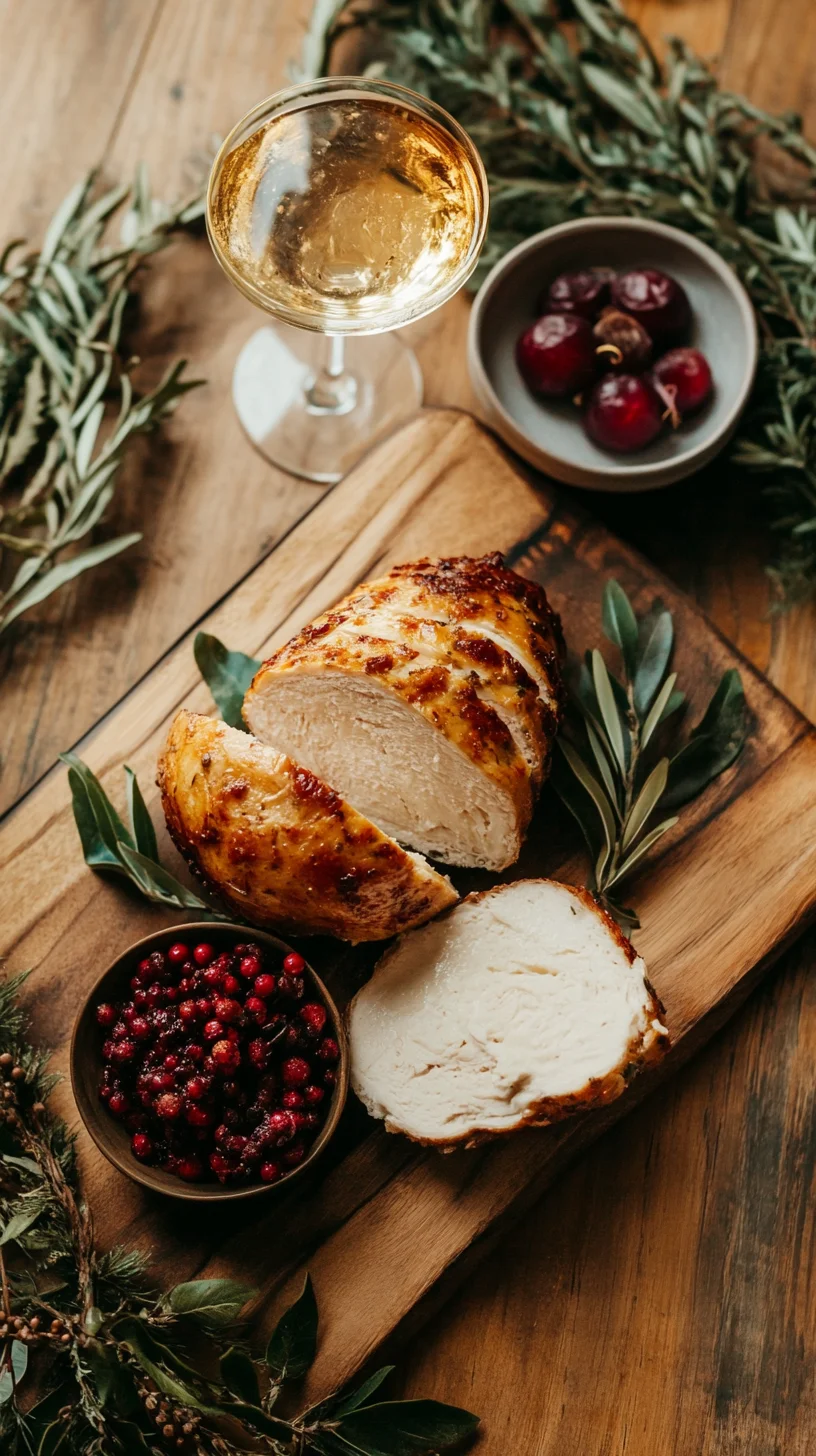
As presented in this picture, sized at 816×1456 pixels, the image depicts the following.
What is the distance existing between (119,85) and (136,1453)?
123 inches

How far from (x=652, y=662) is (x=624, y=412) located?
0.58 metres

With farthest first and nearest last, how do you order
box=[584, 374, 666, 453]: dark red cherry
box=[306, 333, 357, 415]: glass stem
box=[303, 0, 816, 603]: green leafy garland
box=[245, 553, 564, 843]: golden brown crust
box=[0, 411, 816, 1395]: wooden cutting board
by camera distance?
box=[306, 333, 357, 415]: glass stem
box=[303, 0, 816, 603]: green leafy garland
box=[584, 374, 666, 453]: dark red cherry
box=[0, 411, 816, 1395]: wooden cutting board
box=[245, 553, 564, 843]: golden brown crust

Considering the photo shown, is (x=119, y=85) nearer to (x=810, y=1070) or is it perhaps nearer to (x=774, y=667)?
(x=774, y=667)

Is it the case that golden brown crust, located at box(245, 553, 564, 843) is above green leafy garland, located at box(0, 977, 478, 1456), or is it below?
above

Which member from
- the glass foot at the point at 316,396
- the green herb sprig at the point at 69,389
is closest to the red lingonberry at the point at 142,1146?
the green herb sprig at the point at 69,389

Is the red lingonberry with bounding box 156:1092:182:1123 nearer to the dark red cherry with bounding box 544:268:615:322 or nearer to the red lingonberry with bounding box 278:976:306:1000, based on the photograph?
the red lingonberry with bounding box 278:976:306:1000

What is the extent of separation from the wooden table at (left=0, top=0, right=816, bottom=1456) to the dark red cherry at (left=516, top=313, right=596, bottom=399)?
274 mm

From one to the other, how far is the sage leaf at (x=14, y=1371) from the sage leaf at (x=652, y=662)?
170 cm

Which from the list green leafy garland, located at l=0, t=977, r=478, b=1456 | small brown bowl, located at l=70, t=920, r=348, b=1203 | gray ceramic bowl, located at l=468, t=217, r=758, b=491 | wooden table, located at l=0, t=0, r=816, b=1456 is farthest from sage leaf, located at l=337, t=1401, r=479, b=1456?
gray ceramic bowl, located at l=468, t=217, r=758, b=491

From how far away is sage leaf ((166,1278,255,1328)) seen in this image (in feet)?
7.06

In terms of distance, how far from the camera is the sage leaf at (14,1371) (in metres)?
2.14

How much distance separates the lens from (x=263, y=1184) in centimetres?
215

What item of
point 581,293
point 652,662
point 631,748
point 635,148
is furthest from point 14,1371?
point 635,148

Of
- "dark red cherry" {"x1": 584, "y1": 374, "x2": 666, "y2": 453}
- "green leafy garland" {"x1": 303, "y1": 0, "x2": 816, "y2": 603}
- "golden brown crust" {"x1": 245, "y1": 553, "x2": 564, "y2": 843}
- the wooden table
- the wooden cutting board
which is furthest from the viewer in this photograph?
"green leafy garland" {"x1": 303, "y1": 0, "x2": 816, "y2": 603}
